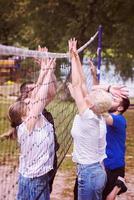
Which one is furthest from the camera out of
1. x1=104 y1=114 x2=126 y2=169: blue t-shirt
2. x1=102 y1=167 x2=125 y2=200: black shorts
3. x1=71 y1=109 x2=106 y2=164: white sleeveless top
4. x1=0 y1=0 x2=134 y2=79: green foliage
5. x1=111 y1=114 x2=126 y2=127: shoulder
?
x1=0 y1=0 x2=134 y2=79: green foliage

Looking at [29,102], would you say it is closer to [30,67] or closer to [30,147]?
[30,147]

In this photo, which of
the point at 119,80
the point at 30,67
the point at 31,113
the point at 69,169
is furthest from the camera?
the point at 119,80

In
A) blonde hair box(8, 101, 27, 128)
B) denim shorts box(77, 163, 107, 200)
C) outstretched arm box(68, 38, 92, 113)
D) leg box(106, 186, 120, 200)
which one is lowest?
leg box(106, 186, 120, 200)

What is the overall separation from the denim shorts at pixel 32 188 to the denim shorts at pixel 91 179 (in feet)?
1.33

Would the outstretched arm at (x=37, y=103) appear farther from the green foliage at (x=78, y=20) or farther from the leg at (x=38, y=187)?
the green foliage at (x=78, y=20)

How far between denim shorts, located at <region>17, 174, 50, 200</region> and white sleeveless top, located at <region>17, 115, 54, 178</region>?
0.13 feet

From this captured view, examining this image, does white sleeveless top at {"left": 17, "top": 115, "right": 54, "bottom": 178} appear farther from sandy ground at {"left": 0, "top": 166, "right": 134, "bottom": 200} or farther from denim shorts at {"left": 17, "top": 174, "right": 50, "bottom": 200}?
sandy ground at {"left": 0, "top": 166, "right": 134, "bottom": 200}

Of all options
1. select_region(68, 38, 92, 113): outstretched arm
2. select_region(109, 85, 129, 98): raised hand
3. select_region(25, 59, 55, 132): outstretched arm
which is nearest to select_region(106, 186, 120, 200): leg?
select_region(109, 85, 129, 98): raised hand

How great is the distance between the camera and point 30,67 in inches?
301

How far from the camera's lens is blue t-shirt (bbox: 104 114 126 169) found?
538 centimetres

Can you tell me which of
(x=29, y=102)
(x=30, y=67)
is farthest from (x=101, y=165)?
(x=30, y=67)

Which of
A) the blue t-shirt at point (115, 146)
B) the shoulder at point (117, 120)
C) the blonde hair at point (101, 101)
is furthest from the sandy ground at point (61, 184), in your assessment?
the blonde hair at point (101, 101)

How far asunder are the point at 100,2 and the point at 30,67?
1486 cm

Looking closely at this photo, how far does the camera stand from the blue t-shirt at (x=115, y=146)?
5375 mm
